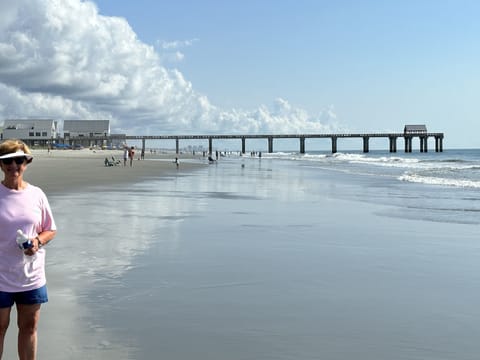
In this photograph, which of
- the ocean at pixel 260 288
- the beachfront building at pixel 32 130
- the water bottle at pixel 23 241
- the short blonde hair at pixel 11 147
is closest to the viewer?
the water bottle at pixel 23 241

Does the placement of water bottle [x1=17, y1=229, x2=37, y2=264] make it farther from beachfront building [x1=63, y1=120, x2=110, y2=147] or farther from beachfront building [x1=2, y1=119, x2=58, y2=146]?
beachfront building [x1=63, y1=120, x2=110, y2=147]

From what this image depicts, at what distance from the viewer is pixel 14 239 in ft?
10.9

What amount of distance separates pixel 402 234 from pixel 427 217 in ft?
10.1

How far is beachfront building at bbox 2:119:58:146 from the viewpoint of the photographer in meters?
138

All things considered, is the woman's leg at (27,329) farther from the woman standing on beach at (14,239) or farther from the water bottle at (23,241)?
the water bottle at (23,241)

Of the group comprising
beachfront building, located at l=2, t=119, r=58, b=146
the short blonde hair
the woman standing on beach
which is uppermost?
beachfront building, located at l=2, t=119, r=58, b=146

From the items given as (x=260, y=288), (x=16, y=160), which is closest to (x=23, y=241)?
(x=16, y=160)

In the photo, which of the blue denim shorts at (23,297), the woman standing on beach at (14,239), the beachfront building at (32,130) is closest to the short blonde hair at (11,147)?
the woman standing on beach at (14,239)

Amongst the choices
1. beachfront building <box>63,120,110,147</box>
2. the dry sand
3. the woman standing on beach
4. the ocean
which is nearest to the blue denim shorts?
the woman standing on beach

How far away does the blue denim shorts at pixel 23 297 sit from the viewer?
132 inches

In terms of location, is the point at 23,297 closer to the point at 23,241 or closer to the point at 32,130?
the point at 23,241

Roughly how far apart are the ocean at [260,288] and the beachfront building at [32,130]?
13745 centimetres

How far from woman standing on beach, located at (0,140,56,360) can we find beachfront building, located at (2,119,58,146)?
143 meters

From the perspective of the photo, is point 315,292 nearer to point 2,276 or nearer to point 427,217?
point 2,276
